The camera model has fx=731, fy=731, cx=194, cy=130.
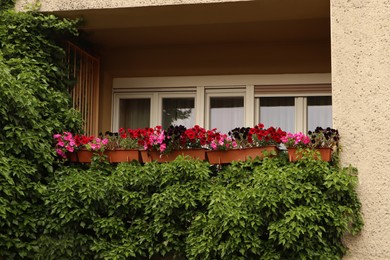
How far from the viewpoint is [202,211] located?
23.3 ft

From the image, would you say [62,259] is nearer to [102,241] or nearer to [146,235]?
[102,241]

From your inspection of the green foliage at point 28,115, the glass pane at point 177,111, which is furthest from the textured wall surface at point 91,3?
the glass pane at point 177,111

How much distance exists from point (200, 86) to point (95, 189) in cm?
270

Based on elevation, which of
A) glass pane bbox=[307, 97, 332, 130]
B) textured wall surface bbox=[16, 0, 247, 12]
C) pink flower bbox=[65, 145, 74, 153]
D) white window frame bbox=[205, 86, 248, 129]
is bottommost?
pink flower bbox=[65, 145, 74, 153]

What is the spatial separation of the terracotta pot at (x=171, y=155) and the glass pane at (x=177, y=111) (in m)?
2.04

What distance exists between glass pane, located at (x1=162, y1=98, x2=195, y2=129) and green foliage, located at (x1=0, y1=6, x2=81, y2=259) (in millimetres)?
1621

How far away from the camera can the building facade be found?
23.4 ft

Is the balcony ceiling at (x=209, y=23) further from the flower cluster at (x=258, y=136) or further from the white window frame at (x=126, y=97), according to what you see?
the flower cluster at (x=258, y=136)

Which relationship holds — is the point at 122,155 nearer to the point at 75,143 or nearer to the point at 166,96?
the point at 75,143

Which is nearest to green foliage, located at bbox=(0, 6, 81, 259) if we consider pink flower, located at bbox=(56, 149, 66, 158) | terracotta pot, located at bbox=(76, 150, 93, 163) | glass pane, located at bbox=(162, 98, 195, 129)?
pink flower, located at bbox=(56, 149, 66, 158)

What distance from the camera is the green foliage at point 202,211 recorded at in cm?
668

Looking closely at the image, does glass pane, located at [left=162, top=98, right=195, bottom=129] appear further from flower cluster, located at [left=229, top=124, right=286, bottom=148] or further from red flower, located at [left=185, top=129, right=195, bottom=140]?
flower cluster, located at [left=229, top=124, right=286, bottom=148]

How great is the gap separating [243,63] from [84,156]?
264cm

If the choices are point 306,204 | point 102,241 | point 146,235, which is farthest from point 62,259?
point 306,204
